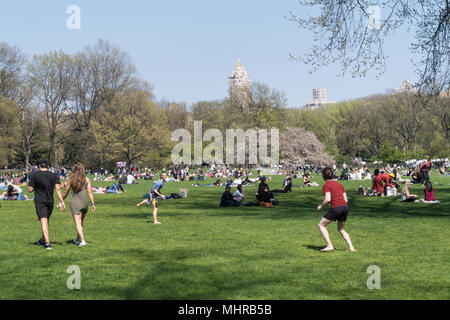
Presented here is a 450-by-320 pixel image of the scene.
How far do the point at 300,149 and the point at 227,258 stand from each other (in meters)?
73.9

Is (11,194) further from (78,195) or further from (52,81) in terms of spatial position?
(52,81)

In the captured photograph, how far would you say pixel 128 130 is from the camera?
7119 cm

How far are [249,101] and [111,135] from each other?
22.4 meters

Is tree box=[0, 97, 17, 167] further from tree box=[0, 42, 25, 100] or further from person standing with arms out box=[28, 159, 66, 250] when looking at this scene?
person standing with arms out box=[28, 159, 66, 250]

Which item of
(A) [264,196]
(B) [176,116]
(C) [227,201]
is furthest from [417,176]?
(B) [176,116]

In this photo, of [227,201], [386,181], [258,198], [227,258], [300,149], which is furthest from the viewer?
[300,149]

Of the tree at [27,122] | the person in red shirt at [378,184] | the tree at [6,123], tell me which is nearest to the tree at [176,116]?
the tree at [27,122]

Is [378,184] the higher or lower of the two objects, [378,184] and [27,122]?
the lower

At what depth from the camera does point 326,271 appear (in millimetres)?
9547

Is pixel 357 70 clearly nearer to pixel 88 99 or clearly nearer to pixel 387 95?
pixel 88 99

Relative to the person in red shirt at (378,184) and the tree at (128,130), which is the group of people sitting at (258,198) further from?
the tree at (128,130)

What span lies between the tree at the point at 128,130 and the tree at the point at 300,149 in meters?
18.3

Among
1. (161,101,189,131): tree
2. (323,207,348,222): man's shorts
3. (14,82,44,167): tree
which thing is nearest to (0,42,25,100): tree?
(14,82,44,167): tree
